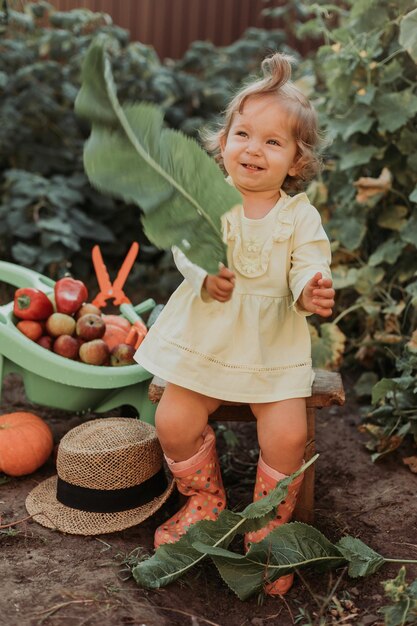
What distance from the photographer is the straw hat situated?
2.32 m

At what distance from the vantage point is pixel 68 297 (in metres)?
2.91

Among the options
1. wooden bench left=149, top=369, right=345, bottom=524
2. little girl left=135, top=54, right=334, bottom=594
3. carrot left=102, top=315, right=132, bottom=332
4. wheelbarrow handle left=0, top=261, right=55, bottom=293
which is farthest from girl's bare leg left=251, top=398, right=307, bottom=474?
wheelbarrow handle left=0, top=261, right=55, bottom=293

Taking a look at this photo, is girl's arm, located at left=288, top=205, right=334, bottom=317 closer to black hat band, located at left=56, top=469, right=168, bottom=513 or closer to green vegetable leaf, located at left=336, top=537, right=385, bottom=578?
green vegetable leaf, located at left=336, top=537, right=385, bottom=578

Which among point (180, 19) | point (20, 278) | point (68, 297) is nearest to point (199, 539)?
point (68, 297)

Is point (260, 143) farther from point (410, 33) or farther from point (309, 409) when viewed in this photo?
point (410, 33)

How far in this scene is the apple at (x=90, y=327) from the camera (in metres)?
2.85

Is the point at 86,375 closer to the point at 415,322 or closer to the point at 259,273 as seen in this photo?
the point at 259,273

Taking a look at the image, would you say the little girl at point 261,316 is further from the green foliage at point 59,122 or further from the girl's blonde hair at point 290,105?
the green foliage at point 59,122

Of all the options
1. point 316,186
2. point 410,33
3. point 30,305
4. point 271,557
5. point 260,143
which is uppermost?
point 410,33

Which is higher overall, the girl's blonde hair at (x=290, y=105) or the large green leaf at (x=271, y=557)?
the girl's blonde hair at (x=290, y=105)

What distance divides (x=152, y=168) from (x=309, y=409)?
0.99 metres

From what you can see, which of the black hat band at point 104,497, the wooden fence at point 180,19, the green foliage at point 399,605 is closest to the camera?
the green foliage at point 399,605

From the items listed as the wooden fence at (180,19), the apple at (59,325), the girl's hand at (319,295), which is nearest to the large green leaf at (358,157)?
the apple at (59,325)

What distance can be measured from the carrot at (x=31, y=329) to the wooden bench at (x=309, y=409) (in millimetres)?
659
